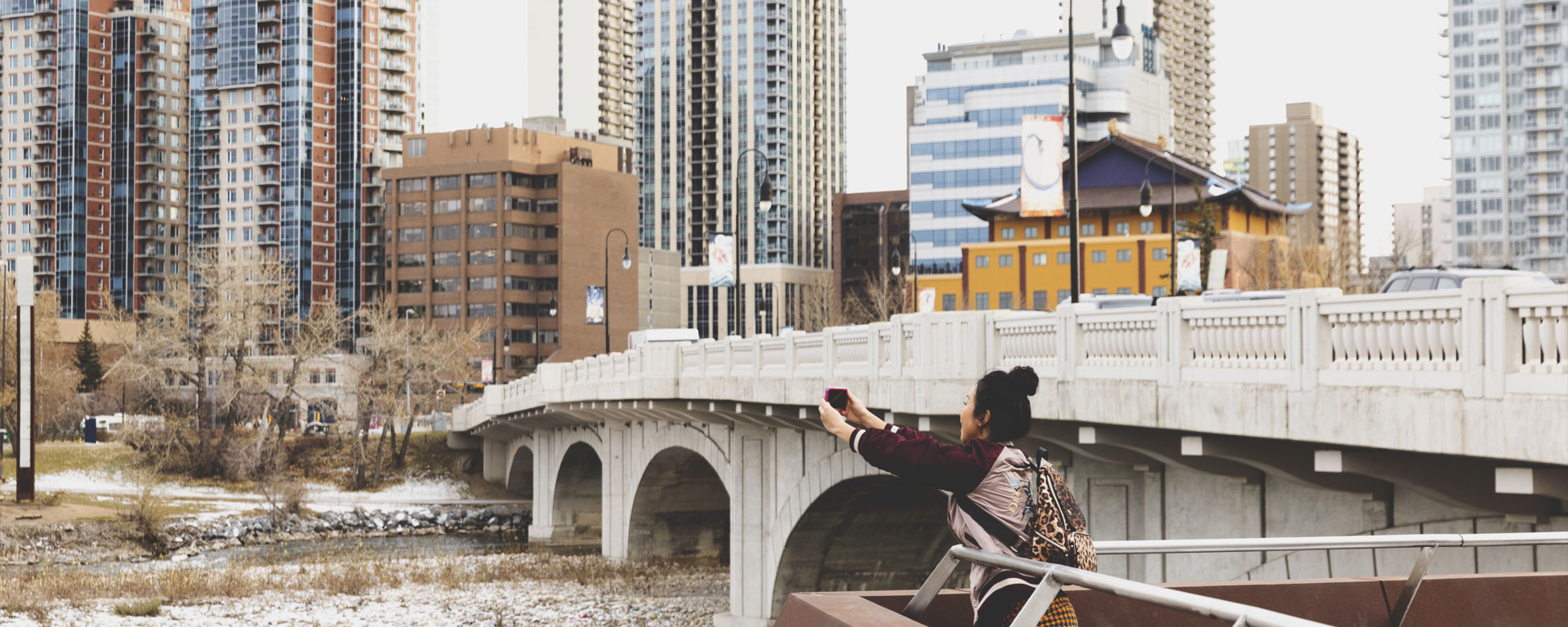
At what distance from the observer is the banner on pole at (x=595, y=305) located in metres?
49.6

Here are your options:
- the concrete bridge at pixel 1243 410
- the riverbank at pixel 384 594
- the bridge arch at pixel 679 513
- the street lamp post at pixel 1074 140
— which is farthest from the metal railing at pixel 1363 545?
the bridge arch at pixel 679 513

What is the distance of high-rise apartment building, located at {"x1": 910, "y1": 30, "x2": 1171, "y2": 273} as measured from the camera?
11312 cm

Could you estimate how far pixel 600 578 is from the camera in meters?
40.2

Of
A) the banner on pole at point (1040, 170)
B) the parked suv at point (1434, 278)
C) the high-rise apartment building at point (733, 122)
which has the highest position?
the high-rise apartment building at point (733, 122)

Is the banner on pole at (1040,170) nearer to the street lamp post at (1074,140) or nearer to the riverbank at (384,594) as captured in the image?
the street lamp post at (1074,140)

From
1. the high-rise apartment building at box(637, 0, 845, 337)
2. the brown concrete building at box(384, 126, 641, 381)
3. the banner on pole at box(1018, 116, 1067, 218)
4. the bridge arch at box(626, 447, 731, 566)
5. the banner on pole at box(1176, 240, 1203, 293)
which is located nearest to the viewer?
the banner on pole at box(1018, 116, 1067, 218)

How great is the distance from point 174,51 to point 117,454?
285 ft

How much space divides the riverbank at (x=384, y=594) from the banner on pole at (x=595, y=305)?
9.11 m

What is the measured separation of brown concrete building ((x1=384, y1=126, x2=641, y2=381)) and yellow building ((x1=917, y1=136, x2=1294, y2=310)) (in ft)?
160

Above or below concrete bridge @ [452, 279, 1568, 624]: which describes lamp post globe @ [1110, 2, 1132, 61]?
above

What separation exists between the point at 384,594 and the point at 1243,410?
1096 inches

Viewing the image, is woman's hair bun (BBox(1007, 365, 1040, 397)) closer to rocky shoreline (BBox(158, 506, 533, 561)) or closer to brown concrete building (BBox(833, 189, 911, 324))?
rocky shoreline (BBox(158, 506, 533, 561))

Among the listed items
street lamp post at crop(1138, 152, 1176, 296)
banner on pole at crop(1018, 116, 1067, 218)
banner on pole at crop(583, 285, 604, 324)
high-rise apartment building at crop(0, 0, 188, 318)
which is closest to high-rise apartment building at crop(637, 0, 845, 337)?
high-rise apartment building at crop(0, 0, 188, 318)

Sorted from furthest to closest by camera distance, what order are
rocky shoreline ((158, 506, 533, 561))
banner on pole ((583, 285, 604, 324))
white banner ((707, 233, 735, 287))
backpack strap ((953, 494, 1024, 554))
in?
rocky shoreline ((158, 506, 533, 561))
banner on pole ((583, 285, 604, 324))
white banner ((707, 233, 735, 287))
backpack strap ((953, 494, 1024, 554))
